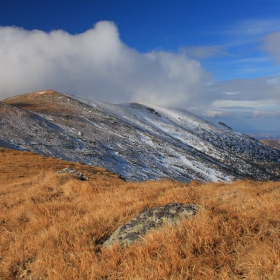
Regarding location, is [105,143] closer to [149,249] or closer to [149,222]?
[149,222]

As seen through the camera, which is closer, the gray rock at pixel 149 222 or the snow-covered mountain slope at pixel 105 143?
the gray rock at pixel 149 222

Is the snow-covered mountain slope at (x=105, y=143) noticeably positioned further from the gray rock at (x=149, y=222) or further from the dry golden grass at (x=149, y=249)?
the gray rock at (x=149, y=222)

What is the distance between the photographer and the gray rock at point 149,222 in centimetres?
508

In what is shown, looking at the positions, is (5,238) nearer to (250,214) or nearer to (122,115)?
(250,214)

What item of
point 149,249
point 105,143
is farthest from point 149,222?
point 105,143

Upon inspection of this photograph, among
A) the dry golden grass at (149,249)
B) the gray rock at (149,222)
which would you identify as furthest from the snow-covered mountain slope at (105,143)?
the gray rock at (149,222)

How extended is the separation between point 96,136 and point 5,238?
157 feet

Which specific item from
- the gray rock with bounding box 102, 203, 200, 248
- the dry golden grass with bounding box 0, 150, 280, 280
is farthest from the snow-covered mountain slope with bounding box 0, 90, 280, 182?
the gray rock with bounding box 102, 203, 200, 248

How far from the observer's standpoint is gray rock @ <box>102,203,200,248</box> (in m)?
5.08

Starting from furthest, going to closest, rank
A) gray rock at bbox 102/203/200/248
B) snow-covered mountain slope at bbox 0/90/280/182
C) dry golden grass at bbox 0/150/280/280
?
snow-covered mountain slope at bbox 0/90/280/182 → gray rock at bbox 102/203/200/248 → dry golden grass at bbox 0/150/280/280

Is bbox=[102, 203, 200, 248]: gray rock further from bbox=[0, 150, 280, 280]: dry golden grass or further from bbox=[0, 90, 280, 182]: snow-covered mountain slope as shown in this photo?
bbox=[0, 90, 280, 182]: snow-covered mountain slope

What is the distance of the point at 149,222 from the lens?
5.49 meters

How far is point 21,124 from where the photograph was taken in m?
45.4

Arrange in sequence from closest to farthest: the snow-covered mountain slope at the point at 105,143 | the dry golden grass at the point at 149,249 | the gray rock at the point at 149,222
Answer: the dry golden grass at the point at 149,249
the gray rock at the point at 149,222
the snow-covered mountain slope at the point at 105,143
